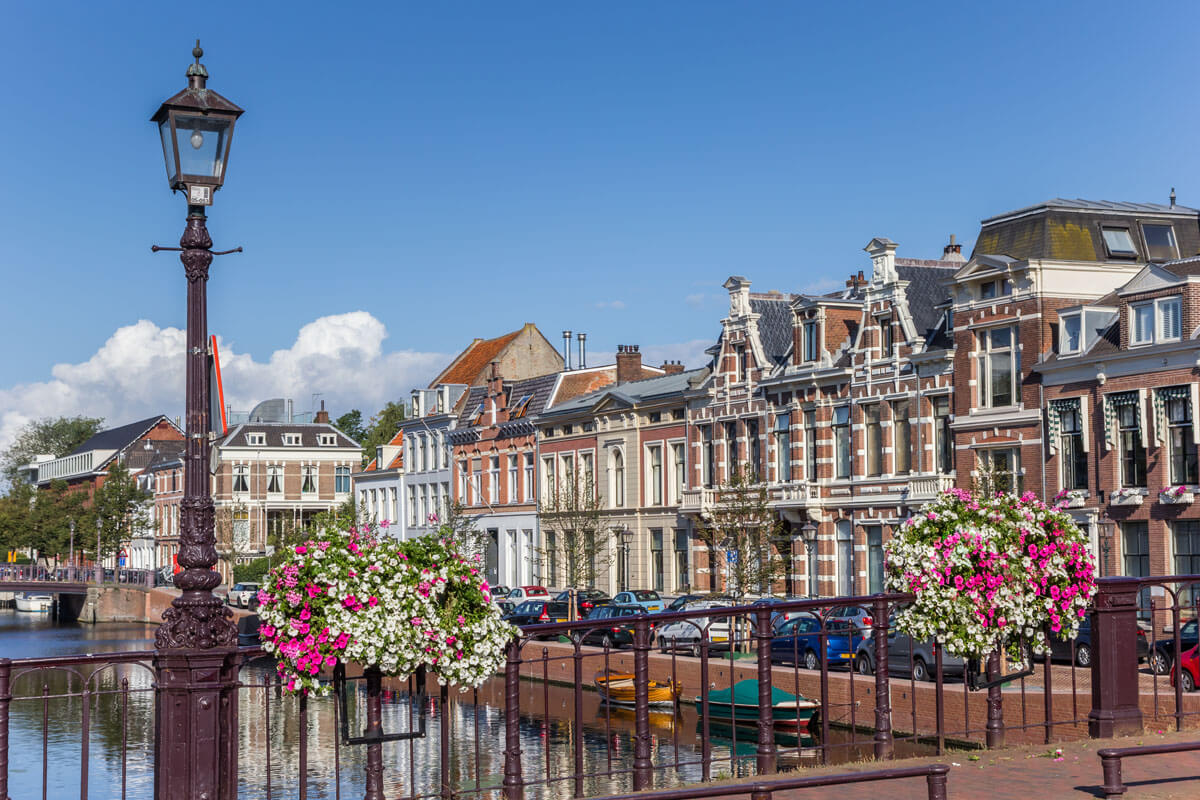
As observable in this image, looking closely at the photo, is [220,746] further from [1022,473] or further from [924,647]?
[1022,473]

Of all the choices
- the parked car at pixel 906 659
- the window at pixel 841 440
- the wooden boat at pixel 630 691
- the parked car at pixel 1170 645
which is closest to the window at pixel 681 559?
the window at pixel 841 440

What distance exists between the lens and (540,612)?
49875 millimetres

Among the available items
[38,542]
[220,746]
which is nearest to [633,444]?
[220,746]

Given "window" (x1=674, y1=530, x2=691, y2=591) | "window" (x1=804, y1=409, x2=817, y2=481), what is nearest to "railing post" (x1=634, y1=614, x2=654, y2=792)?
"window" (x1=804, y1=409, x2=817, y2=481)

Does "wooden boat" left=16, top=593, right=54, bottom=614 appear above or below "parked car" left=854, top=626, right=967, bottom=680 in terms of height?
below

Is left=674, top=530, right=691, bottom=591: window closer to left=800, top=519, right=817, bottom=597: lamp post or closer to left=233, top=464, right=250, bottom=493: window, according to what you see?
left=800, top=519, right=817, bottom=597: lamp post

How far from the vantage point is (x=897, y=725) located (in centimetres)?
2809

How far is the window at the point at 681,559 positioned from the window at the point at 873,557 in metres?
11.6

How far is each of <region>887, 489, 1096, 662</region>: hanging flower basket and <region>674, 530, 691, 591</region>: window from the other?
43.5 metres

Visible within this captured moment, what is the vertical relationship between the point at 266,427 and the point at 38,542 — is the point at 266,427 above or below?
above

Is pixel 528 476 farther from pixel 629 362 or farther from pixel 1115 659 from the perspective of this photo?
pixel 1115 659

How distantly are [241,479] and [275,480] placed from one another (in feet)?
7.97

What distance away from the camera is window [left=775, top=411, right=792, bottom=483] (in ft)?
170

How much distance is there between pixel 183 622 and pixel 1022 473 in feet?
113
